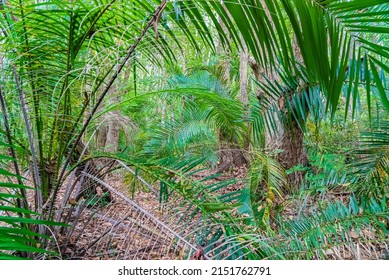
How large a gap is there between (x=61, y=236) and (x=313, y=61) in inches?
40.1

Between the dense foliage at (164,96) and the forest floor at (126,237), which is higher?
the dense foliage at (164,96)

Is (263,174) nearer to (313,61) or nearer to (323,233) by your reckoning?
(323,233)

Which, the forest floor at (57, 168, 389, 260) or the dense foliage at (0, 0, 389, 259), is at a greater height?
the dense foliage at (0, 0, 389, 259)

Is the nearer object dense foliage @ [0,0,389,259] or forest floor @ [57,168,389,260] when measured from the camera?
dense foliage @ [0,0,389,259]

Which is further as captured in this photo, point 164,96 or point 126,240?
point 164,96

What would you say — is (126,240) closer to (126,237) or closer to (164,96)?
(126,237)

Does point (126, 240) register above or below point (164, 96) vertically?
below

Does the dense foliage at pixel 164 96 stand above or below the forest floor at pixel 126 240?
above

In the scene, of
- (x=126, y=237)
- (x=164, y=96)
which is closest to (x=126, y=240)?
(x=126, y=237)

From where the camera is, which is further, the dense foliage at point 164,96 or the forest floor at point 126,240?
the forest floor at point 126,240

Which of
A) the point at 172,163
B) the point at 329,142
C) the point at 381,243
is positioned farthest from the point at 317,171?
the point at 172,163

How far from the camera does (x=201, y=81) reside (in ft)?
6.68

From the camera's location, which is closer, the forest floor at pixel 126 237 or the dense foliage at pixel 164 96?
the dense foliage at pixel 164 96
